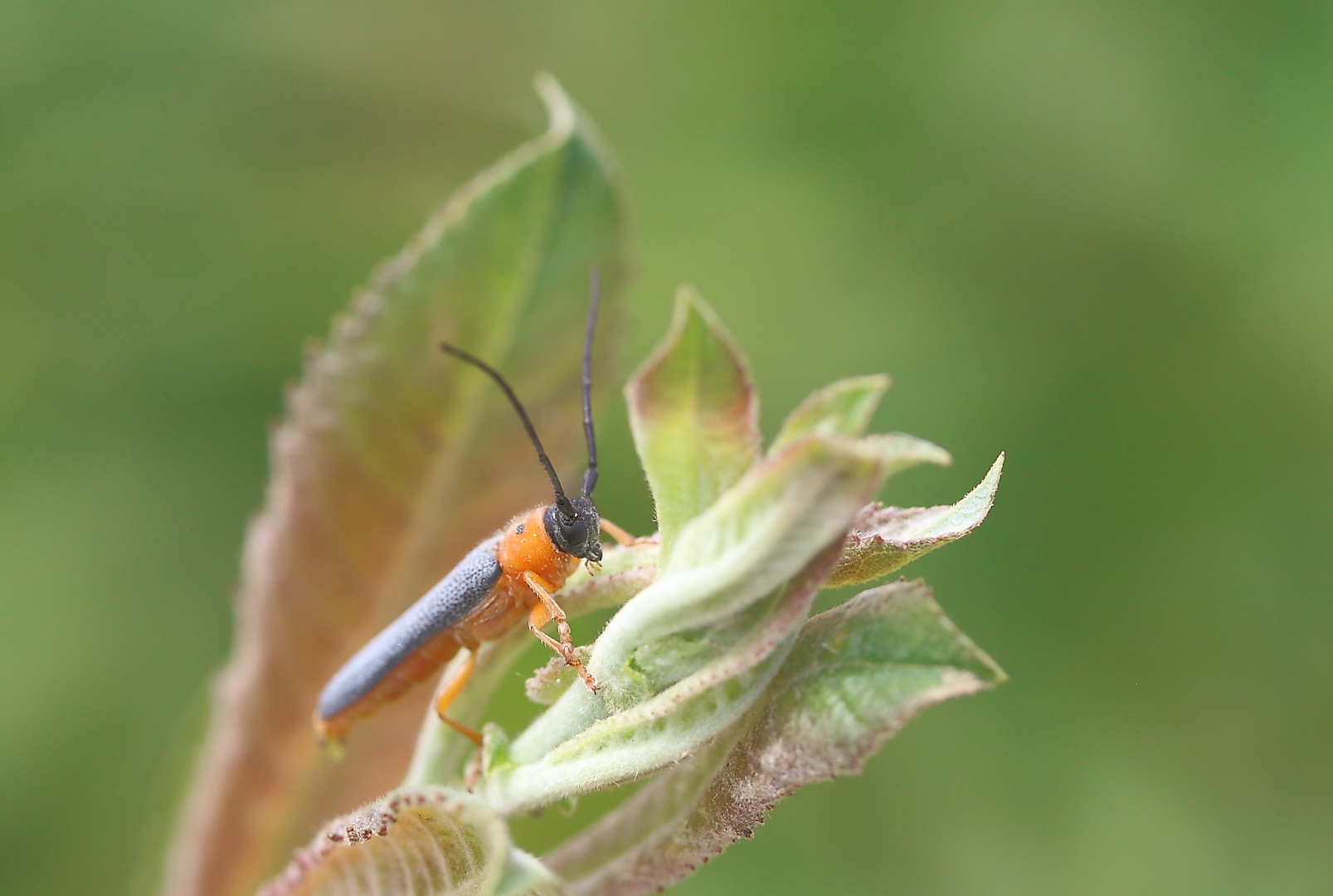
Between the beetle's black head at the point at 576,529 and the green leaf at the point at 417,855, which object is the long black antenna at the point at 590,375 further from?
the green leaf at the point at 417,855

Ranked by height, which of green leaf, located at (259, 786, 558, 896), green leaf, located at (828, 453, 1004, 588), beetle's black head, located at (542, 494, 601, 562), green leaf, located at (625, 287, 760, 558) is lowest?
green leaf, located at (259, 786, 558, 896)

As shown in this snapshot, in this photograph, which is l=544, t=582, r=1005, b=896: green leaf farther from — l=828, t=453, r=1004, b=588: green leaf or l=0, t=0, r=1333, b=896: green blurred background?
l=0, t=0, r=1333, b=896: green blurred background

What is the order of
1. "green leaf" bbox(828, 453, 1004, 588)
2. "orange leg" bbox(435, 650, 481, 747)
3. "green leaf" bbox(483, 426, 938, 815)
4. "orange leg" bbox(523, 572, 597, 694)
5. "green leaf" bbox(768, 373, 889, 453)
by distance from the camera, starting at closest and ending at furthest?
"green leaf" bbox(483, 426, 938, 815) < "green leaf" bbox(768, 373, 889, 453) < "green leaf" bbox(828, 453, 1004, 588) < "orange leg" bbox(523, 572, 597, 694) < "orange leg" bbox(435, 650, 481, 747)

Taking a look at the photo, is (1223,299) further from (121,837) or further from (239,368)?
(121,837)

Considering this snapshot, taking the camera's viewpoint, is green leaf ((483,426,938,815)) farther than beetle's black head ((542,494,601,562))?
No

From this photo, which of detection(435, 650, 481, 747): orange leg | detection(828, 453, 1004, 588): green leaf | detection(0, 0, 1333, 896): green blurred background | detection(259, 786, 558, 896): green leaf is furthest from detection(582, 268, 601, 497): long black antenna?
detection(0, 0, 1333, 896): green blurred background

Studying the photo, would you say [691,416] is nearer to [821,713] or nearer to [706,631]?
[706,631]

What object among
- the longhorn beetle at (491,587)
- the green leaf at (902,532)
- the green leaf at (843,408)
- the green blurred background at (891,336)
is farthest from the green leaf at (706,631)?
the green blurred background at (891,336)
